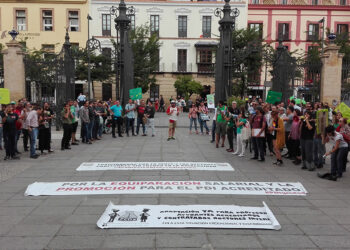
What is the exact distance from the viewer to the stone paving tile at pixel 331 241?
437 cm

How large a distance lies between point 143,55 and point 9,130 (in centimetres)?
2325

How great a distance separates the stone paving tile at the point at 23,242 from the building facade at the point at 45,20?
33.6 metres

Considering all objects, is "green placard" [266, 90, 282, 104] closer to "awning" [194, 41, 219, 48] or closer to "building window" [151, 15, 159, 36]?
"awning" [194, 41, 219, 48]

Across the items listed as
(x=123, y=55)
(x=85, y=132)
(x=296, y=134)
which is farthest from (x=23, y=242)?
(x=123, y=55)

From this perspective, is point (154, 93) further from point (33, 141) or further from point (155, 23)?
point (33, 141)

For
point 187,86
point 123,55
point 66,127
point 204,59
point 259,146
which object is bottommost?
point 259,146

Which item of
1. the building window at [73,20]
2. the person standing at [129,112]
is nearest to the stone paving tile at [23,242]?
the person standing at [129,112]

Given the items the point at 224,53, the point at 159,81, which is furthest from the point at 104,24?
the point at 224,53

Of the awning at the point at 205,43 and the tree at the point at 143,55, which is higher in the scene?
the awning at the point at 205,43

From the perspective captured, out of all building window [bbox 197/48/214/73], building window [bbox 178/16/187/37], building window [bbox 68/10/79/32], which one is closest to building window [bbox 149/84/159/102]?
building window [bbox 197/48/214/73]

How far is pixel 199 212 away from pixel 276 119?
526 cm

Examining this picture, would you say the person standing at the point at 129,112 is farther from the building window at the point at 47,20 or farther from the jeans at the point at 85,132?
the building window at the point at 47,20

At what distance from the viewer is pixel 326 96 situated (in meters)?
16.6

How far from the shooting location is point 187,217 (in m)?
5.21
